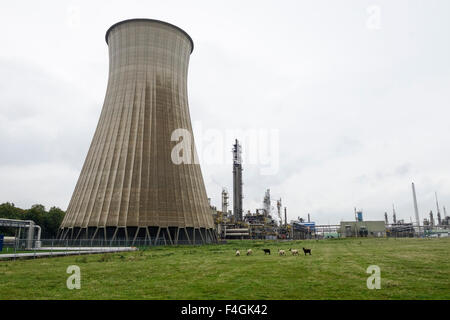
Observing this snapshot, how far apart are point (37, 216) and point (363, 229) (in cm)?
7453

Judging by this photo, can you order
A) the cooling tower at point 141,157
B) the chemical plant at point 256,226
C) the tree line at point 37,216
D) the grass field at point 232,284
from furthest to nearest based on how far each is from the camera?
the chemical plant at point 256,226, the tree line at point 37,216, the cooling tower at point 141,157, the grass field at point 232,284

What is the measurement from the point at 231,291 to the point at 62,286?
5394 millimetres

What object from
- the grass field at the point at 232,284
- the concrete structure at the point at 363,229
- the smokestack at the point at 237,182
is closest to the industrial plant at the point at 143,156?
the grass field at the point at 232,284

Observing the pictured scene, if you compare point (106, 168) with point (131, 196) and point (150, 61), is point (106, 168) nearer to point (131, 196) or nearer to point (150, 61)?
point (131, 196)

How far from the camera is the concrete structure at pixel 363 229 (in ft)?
279

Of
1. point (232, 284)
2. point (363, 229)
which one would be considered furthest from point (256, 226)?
point (232, 284)

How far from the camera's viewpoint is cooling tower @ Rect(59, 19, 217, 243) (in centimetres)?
3584

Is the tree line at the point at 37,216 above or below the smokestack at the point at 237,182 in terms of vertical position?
below

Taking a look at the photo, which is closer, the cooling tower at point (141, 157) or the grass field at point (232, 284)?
the grass field at point (232, 284)

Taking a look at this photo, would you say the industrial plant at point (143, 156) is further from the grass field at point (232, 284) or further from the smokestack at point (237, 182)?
the smokestack at point (237, 182)

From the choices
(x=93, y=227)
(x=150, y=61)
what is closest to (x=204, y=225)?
(x=93, y=227)

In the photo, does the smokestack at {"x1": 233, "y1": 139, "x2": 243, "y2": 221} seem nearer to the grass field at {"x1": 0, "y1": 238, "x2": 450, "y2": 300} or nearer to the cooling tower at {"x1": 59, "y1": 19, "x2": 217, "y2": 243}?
the cooling tower at {"x1": 59, "y1": 19, "x2": 217, "y2": 243}

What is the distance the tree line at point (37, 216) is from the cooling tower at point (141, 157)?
81.4ft

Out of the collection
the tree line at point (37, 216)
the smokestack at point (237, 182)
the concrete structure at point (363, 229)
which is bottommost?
the concrete structure at point (363, 229)
